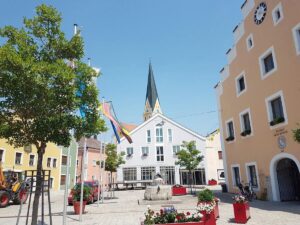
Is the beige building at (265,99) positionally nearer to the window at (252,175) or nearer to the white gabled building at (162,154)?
the window at (252,175)

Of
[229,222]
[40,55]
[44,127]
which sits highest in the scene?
[40,55]

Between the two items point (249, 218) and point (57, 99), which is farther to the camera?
point (249, 218)

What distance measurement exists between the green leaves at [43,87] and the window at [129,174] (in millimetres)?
39456

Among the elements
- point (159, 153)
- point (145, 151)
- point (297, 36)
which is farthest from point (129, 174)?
point (297, 36)

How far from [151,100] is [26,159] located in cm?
5664

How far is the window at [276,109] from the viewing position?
16.3m

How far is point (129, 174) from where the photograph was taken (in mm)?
Answer: 47250

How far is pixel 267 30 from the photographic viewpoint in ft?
59.4

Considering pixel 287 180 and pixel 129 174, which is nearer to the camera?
pixel 287 180

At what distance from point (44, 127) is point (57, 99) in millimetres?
893

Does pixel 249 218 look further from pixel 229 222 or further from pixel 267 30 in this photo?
pixel 267 30

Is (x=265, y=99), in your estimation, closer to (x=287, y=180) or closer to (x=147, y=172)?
(x=287, y=180)

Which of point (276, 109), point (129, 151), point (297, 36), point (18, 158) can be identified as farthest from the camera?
point (129, 151)

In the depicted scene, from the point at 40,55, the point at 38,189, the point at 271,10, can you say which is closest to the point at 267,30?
the point at 271,10
